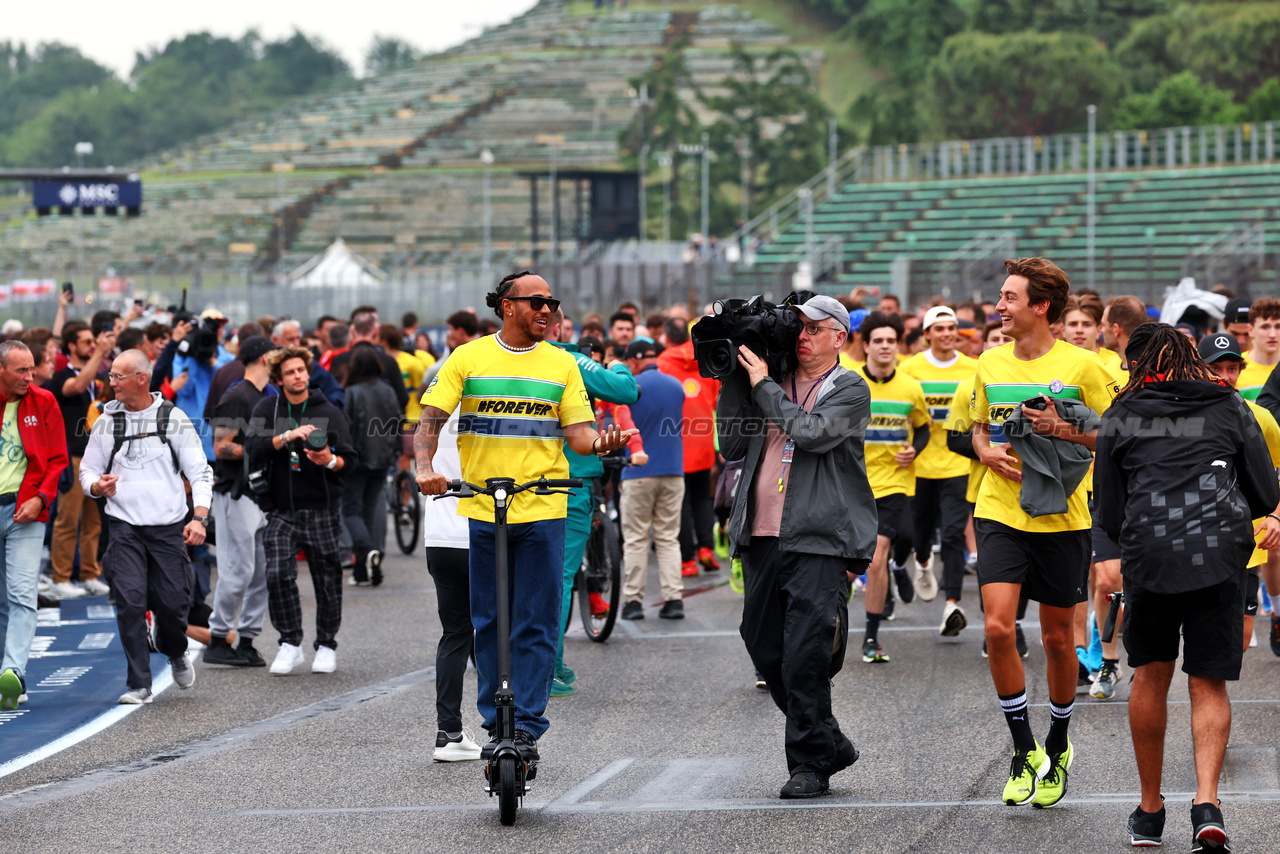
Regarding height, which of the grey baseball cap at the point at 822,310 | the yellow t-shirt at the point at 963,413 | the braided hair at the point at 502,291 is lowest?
the yellow t-shirt at the point at 963,413

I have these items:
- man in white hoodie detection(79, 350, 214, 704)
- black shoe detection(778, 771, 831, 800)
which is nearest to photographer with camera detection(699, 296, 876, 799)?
black shoe detection(778, 771, 831, 800)

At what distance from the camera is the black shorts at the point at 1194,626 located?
5.68 meters

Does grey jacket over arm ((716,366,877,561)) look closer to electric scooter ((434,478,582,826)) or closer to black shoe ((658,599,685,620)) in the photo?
electric scooter ((434,478,582,826))

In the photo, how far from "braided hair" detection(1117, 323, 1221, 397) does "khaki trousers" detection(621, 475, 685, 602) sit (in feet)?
19.9

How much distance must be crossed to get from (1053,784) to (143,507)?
5.12 m

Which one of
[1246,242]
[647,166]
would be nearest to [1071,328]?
[1246,242]

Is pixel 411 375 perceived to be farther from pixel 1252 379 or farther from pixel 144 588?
pixel 1252 379

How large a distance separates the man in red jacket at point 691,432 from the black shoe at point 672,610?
1.92m

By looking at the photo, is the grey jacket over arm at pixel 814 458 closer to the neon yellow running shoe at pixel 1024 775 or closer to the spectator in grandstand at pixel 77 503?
the neon yellow running shoe at pixel 1024 775

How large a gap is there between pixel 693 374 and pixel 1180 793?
7744 millimetres

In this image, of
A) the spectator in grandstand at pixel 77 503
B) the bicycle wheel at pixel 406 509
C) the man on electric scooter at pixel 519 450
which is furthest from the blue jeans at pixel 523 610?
the bicycle wheel at pixel 406 509

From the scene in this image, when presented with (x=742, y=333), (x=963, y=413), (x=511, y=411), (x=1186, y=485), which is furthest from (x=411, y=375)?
(x=1186, y=485)

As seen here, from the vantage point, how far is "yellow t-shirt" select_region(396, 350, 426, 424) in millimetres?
16328

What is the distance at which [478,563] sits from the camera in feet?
22.1
